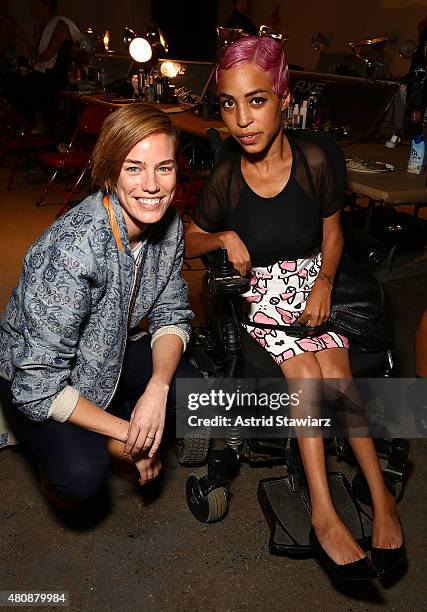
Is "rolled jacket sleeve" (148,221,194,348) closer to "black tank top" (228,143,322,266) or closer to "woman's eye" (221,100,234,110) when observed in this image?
"black tank top" (228,143,322,266)

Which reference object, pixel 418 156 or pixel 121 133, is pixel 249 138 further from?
pixel 418 156

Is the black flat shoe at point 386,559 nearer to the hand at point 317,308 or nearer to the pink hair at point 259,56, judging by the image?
the hand at point 317,308

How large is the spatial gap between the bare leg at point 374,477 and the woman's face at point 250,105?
76 cm

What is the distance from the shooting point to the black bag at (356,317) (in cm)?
195

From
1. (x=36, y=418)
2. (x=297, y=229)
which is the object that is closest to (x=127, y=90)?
(x=297, y=229)

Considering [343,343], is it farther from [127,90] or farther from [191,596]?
[127,90]

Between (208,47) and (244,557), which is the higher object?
(208,47)

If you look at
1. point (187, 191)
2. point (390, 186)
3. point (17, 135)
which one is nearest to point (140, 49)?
point (17, 135)

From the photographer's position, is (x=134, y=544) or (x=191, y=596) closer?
(x=191, y=596)

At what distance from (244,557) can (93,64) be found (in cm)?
684

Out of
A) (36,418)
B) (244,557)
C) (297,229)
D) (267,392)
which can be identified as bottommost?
(244,557)

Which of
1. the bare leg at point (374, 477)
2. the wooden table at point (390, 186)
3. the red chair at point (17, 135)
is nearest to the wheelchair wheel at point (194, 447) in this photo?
the bare leg at point (374, 477)

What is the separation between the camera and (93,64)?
7.11 metres

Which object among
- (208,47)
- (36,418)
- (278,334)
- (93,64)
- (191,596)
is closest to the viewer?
(36,418)
